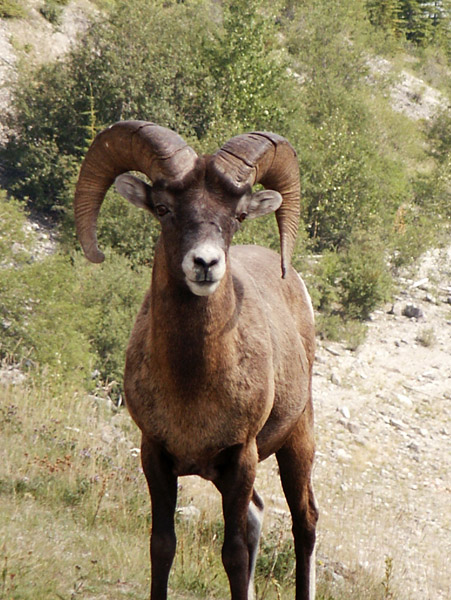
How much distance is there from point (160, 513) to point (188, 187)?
1805 mm

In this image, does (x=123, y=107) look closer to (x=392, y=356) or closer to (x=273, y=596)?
(x=392, y=356)

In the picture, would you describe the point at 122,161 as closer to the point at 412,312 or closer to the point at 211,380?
the point at 211,380

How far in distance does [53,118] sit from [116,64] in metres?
2.67

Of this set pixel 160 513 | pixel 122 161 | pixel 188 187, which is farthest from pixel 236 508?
pixel 122 161

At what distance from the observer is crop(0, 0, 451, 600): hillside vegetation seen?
235 inches

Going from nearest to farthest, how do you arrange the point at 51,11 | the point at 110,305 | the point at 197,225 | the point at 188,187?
the point at 197,225 → the point at 188,187 → the point at 110,305 → the point at 51,11

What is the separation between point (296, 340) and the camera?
200 inches

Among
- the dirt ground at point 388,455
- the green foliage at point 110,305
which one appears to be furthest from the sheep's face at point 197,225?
the green foliage at point 110,305

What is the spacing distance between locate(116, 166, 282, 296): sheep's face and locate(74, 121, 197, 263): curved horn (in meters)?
0.10

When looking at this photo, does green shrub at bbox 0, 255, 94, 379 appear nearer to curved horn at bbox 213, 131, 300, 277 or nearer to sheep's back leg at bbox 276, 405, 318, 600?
sheep's back leg at bbox 276, 405, 318, 600

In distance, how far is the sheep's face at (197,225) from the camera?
3459mm

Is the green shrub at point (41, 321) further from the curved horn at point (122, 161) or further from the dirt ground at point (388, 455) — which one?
the curved horn at point (122, 161)

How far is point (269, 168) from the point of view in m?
4.33

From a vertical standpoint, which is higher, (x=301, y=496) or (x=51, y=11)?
(x=301, y=496)
